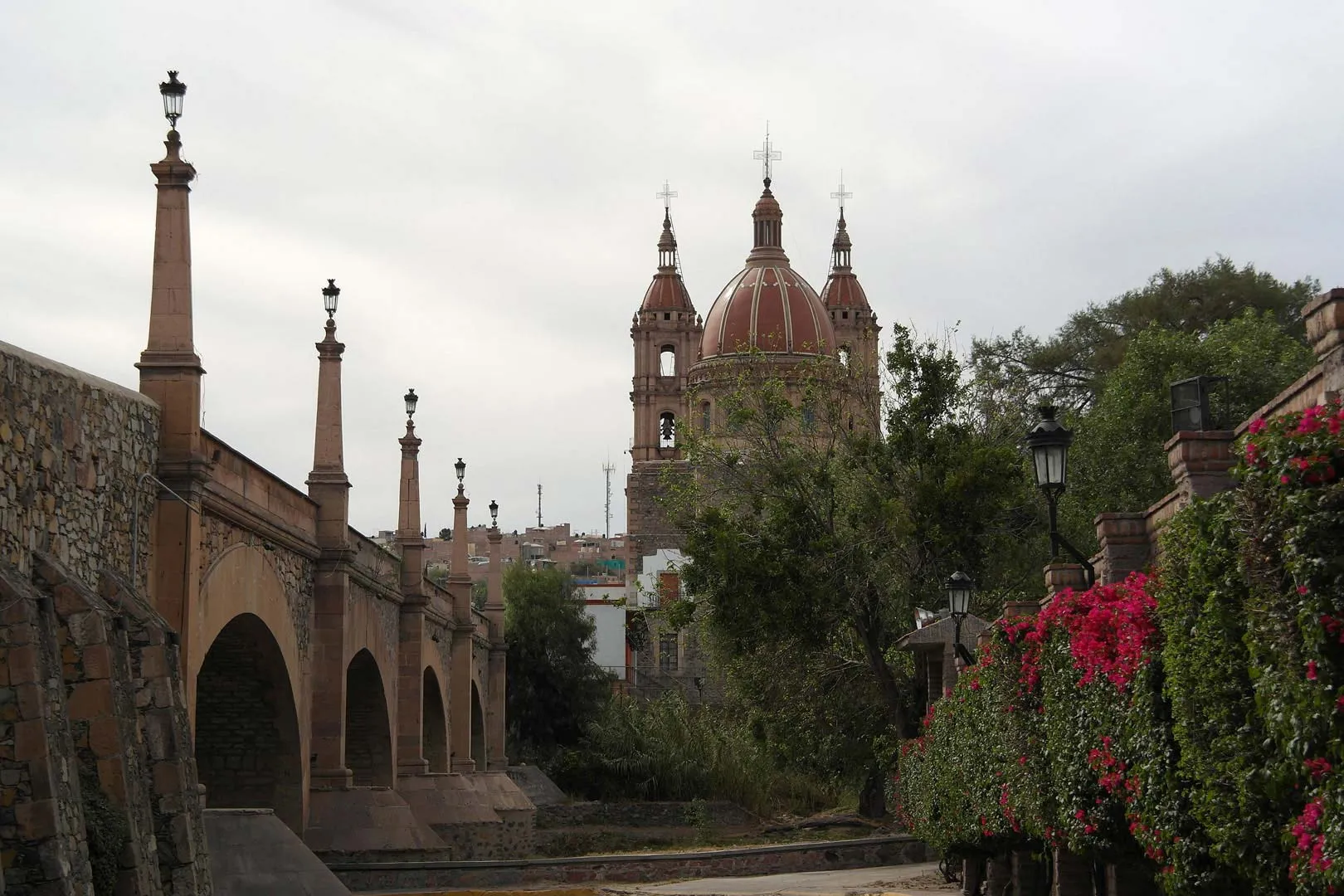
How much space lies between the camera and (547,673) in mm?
58125

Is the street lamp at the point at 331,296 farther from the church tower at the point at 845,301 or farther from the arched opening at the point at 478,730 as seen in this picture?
the church tower at the point at 845,301

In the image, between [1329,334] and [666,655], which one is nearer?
[1329,334]

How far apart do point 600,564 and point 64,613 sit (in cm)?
12539

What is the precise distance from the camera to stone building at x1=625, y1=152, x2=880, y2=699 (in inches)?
2899

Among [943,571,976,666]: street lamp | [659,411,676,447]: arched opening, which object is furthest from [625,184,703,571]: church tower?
[943,571,976,666]: street lamp

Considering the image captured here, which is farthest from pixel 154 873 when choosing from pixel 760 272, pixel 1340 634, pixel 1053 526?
pixel 760 272

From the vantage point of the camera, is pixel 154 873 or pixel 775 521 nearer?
pixel 154 873

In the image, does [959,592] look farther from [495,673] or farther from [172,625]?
[495,673]

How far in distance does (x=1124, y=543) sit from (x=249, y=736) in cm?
1224

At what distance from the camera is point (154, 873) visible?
12586mm

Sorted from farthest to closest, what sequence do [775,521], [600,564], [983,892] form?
[600,564]
[775,521]
[983,892]

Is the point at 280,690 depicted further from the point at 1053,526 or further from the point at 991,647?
the point at 1053,526

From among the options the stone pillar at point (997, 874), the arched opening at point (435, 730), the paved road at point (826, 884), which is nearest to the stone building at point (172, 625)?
the paved road at point (826, 884)

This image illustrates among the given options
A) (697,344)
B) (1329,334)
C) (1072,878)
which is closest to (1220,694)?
(1329,334)
